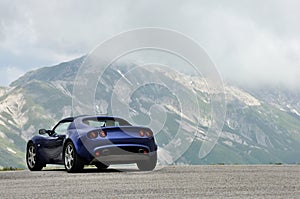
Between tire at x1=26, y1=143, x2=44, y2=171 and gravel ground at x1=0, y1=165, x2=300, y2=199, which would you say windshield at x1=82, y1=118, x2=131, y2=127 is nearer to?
gravel ground at x1=0, y1=165, x2=300, y2=199

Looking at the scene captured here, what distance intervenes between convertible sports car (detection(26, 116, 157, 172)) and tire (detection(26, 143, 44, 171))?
0.90 m

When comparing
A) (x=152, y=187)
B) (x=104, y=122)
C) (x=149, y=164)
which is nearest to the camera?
(x=152, y=187)

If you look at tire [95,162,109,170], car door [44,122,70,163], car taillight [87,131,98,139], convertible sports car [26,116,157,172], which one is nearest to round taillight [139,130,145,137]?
convertible sports car [26,116,157,172]

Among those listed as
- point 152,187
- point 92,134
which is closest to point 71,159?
point 92,134

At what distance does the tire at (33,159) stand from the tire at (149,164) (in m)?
3.57

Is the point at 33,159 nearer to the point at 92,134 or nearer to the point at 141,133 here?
the point at 92,134

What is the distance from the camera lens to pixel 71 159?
16.1 m

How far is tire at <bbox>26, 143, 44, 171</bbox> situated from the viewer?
18234 millimetres

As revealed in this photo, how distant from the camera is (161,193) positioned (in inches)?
408

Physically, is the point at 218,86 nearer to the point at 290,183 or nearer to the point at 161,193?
the point at 290,183

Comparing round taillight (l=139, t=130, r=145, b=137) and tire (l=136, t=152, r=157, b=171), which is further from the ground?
round taillight (l=139, t=130, r=145, b=137)

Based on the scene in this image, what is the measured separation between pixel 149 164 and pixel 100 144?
2.03m

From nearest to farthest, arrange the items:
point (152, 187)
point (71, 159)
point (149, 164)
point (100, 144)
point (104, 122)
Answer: point (152, 187) < point (100, 144) < point (71, 159) < point (104, 122) < point (149, 164)

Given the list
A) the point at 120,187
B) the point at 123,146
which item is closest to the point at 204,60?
the point at 123,146
